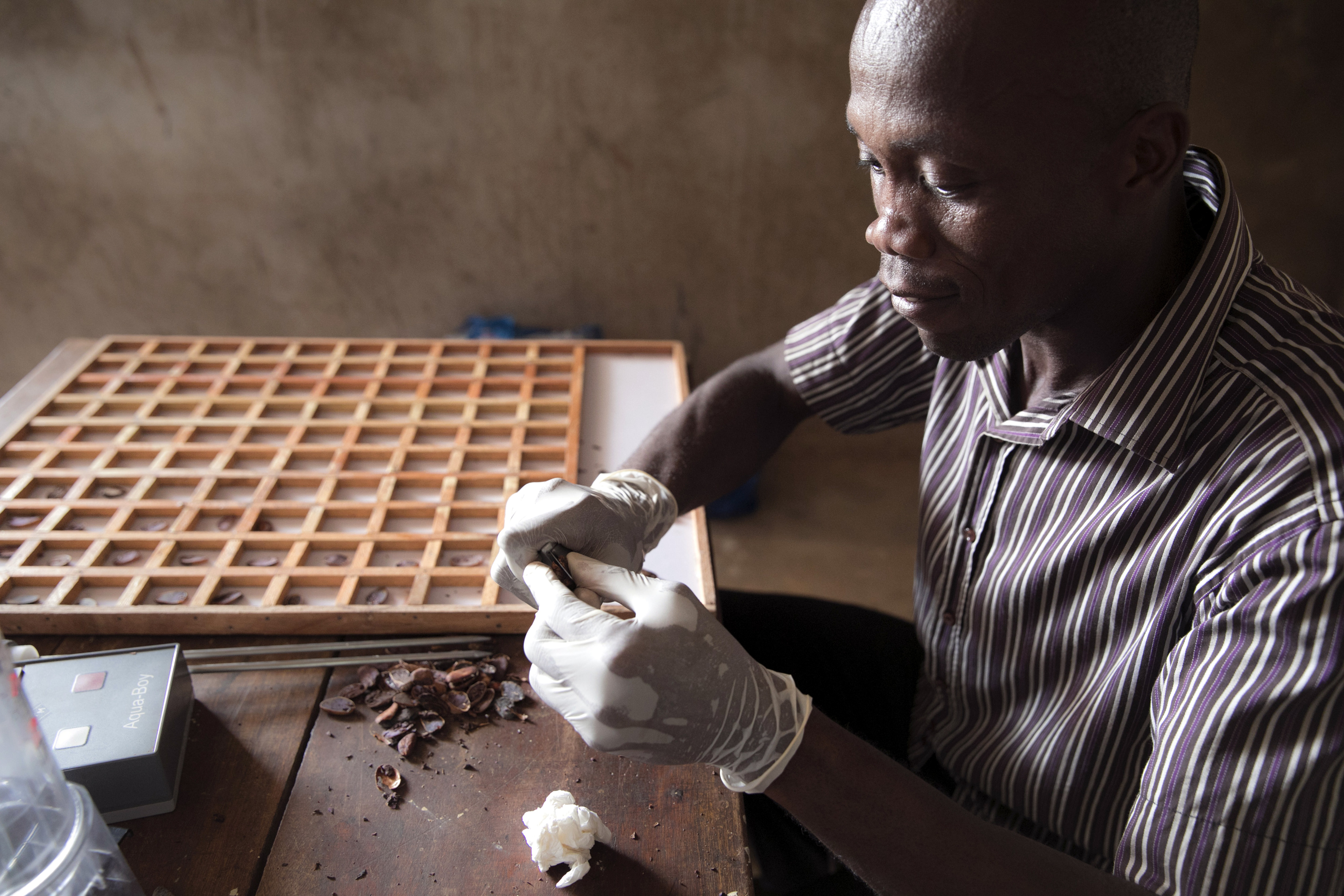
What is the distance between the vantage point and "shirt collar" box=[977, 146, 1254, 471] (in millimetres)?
959

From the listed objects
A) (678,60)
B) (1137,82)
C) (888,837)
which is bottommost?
(888,837)

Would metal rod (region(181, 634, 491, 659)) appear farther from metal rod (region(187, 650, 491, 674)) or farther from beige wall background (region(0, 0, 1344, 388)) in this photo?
beige wall background (region(0, 0, 1344, 388))

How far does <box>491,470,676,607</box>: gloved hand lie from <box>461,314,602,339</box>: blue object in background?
1748 mm

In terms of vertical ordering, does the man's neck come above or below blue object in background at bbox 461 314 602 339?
above

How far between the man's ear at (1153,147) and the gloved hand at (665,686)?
610 mm

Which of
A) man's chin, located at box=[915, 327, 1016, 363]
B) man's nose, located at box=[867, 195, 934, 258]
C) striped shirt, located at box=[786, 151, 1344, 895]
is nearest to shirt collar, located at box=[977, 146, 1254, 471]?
striped shirt, located at box=[786, 151, 1344, 895]

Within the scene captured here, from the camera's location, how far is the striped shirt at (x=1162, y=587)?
79 centimetres

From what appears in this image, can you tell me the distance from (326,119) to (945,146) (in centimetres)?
248

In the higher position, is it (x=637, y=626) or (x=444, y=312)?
(x=637, y=626)

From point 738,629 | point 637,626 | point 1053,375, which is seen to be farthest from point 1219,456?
point 738,629

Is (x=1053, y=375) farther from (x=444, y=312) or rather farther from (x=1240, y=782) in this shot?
(x=444, y=312)

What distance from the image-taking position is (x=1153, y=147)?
0.86 metres

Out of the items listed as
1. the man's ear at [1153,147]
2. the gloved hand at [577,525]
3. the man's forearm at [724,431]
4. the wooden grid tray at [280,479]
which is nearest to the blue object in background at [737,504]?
the wooden grid tray at [280,479]

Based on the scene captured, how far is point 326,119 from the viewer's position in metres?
2.79
